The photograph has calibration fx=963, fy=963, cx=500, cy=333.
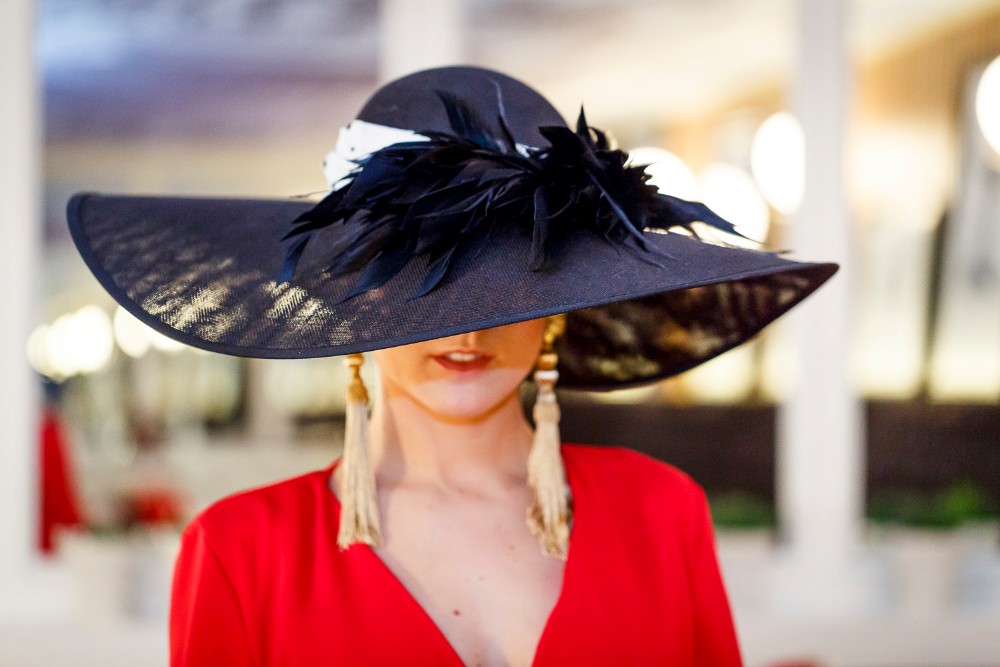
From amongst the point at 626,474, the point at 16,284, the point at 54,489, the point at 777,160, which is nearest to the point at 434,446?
the point at 626,474

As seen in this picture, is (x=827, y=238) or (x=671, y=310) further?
(x=827, y=238)

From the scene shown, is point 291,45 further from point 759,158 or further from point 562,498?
point 562,498

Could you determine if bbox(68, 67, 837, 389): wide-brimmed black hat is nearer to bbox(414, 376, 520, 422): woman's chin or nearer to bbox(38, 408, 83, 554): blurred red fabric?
bbox(414, 376, 520, 422): woman's chin

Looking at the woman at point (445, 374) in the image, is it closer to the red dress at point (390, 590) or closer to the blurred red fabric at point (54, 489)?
the red dress at point (390, 590)

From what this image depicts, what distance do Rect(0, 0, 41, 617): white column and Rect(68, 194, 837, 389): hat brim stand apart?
1.54m

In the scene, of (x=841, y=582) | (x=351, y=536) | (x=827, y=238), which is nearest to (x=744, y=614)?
(x=841, y=582)

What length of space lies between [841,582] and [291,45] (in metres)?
2.92

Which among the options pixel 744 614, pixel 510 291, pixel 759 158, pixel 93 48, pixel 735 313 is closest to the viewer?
pixel 510 291

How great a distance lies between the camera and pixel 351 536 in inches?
34.2

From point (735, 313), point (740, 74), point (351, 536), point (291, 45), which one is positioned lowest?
point (351, 536)

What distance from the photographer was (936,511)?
2631 mm

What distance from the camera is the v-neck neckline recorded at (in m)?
0.84

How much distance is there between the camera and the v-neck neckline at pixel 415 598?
842mm

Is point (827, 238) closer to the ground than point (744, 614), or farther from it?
farther from it
